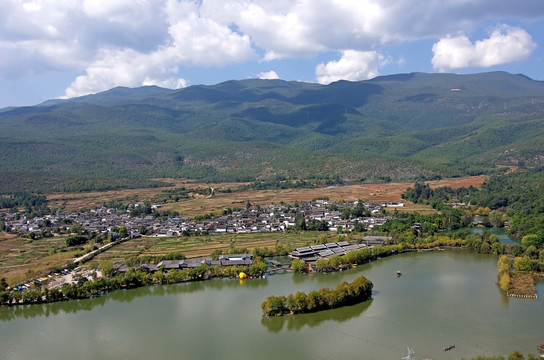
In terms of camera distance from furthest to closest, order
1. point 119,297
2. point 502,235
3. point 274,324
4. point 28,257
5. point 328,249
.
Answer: point 502,235, point 28,257, point 328,249, point 119,297, point 274,324

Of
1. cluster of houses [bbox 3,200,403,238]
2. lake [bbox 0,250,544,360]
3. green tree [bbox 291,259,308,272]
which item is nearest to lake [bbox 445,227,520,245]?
cluster of houses [bbox 3,200,403,238]

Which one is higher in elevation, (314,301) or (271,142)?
(271,142)

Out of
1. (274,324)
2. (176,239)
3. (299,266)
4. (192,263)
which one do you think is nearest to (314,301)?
(274,324)

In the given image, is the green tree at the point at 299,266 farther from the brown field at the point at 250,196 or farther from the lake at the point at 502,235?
the brown field at the point at 250,196

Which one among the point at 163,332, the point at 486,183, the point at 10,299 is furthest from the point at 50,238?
the point at 486,183

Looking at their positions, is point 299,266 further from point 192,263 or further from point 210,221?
point 210,221

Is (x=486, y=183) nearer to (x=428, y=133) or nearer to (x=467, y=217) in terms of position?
(x=467, y=217)
